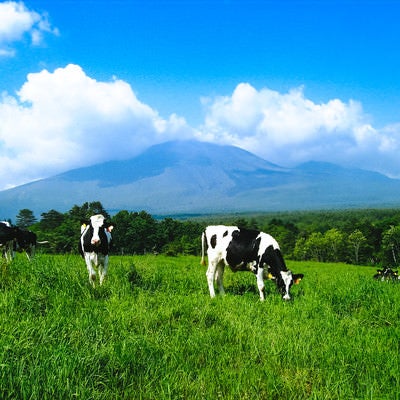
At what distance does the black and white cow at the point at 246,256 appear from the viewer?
9555mm

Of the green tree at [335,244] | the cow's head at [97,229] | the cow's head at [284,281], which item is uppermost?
the cow's head at [97,229]

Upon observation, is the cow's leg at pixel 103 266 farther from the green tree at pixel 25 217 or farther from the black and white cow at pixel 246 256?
the green tree at pixel 25 217

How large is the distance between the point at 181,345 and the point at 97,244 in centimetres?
506

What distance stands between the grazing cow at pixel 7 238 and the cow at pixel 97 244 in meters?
4.86

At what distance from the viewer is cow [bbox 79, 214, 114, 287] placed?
941 centimetres

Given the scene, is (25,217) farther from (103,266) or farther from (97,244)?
(97,244)

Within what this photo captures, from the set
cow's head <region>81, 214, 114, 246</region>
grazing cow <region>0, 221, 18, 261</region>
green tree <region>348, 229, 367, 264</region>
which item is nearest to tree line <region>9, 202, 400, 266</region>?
green tree <region>348, 229, 367, 264</region>

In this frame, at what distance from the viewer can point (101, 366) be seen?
13.6 ft

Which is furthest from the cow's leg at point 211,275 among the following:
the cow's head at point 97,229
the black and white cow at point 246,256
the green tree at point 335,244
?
the green tree at point 335,244

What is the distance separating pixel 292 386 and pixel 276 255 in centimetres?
574

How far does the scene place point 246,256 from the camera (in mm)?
9945

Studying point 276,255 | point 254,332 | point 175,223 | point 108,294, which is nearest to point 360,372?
point 254,332

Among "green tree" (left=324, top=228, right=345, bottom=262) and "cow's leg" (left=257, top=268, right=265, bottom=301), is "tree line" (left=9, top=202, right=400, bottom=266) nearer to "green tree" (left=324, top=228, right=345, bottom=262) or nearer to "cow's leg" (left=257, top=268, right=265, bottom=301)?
"green tree" (left=324, top=228, right=345, bottom=262)

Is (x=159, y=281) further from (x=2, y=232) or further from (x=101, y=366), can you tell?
(x=2, y=232)
